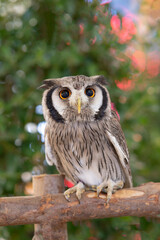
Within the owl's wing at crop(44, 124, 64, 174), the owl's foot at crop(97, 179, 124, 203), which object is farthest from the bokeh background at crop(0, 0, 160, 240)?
the owl's foot at crop(97, 179, 124, 203)

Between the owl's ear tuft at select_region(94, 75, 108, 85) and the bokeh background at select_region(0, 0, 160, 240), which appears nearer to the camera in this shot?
the owl's ear tuft at select_region(94, 75, 108, 85)

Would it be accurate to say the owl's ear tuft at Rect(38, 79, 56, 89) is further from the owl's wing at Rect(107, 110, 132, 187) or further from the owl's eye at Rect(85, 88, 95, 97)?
the owl's wing at Rect(107, 110, 132, 187)

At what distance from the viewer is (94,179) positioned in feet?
3.27

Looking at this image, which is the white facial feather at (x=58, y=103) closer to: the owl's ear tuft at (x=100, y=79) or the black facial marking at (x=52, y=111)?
the black facial marking at (x=52, y=111)

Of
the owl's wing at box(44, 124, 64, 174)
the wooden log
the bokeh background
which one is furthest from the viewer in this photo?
the bokeh background

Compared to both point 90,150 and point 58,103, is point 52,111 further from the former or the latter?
point 90,150

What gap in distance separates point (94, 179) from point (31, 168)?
0.93 feet

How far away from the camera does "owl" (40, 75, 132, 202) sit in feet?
2.85

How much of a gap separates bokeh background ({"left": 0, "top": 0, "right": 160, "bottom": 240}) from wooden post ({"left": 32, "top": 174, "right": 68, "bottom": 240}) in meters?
0.25

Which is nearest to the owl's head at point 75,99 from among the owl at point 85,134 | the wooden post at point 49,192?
the owl at point 85,134

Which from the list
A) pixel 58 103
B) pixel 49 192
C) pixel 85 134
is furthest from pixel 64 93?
pixel 49 192

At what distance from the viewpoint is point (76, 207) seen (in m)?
0.79

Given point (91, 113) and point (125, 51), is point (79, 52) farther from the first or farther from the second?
point (91, 113)

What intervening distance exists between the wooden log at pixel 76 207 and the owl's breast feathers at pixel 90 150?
16cm
